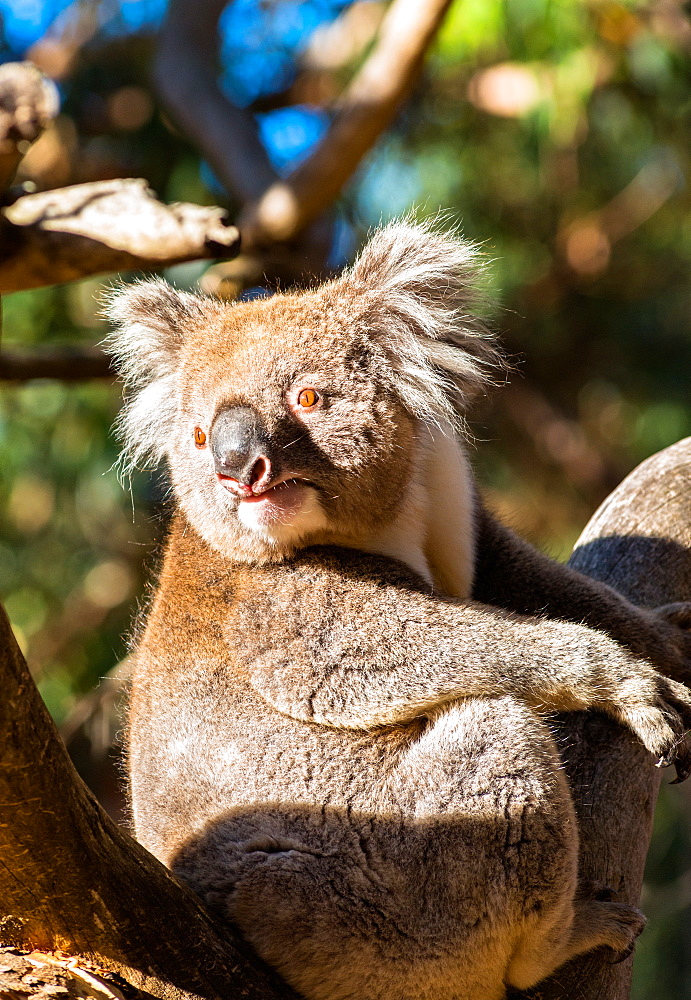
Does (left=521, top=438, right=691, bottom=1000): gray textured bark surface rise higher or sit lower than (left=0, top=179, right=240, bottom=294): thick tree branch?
lower

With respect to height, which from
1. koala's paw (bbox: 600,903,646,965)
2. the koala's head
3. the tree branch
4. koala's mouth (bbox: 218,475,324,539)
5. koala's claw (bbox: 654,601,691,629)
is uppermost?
the koala's head

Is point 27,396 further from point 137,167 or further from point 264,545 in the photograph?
point 264,545

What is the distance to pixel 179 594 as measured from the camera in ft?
8.75

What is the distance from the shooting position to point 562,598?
9.64 ft

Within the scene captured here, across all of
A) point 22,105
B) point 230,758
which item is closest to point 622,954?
point 230,758

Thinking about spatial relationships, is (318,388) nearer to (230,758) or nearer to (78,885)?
(230,758)

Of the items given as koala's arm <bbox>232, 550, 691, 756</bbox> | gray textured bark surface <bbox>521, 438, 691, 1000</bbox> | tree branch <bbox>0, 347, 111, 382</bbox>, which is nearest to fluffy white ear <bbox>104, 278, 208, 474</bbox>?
koala's arm <bbox>232, 550, 691, 756</bbox>

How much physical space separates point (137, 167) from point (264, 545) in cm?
728

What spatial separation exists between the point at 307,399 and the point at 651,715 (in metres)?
1.11

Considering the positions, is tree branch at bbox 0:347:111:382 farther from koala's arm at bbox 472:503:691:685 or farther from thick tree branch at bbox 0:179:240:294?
koala's arm at bbox 472:503:691:685

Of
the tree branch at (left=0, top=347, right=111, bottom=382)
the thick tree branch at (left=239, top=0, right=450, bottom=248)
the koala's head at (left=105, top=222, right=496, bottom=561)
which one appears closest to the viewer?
the koala's head at (left=105, top=222, right=496, bottom=561)

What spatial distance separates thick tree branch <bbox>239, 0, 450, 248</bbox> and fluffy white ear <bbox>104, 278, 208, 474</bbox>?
2929 millimetres

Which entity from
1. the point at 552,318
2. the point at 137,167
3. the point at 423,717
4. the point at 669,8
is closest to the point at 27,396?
the point at 137,167

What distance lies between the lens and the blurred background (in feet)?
25.9
